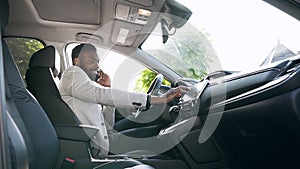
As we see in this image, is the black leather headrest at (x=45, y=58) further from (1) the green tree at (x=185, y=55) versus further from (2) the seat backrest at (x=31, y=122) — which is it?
(1) the green tree at (x=185, y=55)

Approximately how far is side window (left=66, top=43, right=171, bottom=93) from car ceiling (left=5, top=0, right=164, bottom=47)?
0.69 feet

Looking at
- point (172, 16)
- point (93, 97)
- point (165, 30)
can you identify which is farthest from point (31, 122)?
point (165, 30)

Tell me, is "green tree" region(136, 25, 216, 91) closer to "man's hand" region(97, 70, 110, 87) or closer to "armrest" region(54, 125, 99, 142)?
"man's hand" region(97, 70, 110, 87)

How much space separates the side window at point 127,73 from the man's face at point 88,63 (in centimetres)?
40

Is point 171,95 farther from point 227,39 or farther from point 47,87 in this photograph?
point 47,87

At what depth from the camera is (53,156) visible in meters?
1.36

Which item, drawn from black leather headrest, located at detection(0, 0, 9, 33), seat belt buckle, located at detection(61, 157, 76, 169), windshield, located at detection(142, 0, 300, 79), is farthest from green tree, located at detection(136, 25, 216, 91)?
black leather headrest, located at detection(0, 0, 9, 33)

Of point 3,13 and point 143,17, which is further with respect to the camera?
point 143,17

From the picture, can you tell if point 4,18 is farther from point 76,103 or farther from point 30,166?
point 76,103

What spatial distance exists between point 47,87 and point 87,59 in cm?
43

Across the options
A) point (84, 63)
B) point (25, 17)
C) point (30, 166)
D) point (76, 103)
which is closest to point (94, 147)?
point (76, 103)

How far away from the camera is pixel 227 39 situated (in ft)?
6.76

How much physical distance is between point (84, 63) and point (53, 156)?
3.14 ft

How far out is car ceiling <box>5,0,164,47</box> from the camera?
99.3 inches
